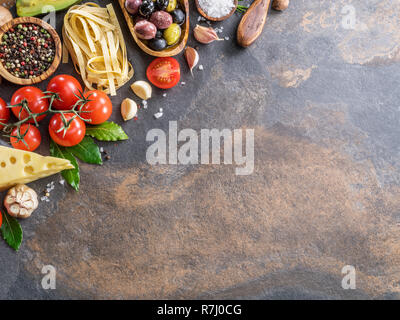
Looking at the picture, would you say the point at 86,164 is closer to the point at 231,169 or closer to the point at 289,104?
the point at 231,169

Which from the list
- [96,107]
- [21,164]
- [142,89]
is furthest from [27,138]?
[142,89]

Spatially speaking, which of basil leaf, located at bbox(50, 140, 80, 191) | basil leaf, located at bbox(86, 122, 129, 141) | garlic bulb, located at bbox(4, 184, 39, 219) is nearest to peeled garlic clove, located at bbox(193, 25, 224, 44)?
basil leaf, located at bbox(86, 122, 129, 141)

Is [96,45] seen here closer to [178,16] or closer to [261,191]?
[178,16]

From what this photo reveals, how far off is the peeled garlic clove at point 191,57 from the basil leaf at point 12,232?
124 cm

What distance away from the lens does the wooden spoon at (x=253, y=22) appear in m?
2.06

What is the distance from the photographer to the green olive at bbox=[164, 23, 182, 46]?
198cm

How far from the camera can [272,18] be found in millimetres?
2137

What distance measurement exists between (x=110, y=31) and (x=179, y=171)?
821 mm

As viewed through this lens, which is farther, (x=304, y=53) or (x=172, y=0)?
(x=304, y=53)

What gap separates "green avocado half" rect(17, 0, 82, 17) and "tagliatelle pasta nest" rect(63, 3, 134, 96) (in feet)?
0.18

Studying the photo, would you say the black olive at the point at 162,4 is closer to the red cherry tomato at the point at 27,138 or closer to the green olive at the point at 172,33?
the green olive at the point at 172,33

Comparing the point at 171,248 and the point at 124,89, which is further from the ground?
the point at 124,89

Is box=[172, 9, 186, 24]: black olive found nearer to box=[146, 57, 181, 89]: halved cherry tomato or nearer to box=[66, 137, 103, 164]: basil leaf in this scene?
box=[146, 57, 181, 89]: halved cherry tomato

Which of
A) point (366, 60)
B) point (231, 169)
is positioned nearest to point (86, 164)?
point (231, 169)
